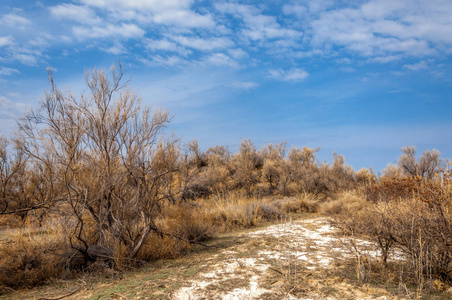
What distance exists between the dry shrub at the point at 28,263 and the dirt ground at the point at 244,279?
378 millimetres

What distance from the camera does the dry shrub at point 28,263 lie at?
522cm

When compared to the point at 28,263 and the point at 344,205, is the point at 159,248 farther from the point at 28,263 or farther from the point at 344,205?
the point at 344,205

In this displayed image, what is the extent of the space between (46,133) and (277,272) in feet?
17.7

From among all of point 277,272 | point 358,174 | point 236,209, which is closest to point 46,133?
point 277,272

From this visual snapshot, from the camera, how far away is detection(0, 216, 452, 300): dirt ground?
13.0ft

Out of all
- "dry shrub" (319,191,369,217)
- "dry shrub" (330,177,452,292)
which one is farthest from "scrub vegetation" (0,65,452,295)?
"dry shrub" (319,191,369,217)

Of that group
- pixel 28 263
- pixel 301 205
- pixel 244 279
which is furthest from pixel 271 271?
pixel 301 205

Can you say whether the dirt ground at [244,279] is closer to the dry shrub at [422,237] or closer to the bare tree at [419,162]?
the dry shrub at [422,237]

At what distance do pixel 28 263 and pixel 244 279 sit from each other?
4083 mm

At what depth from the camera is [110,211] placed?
6.29 m

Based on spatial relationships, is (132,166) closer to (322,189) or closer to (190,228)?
(190,228)

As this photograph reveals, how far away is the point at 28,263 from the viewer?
5531 mm

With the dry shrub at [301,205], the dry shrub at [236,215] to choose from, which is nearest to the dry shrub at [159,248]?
the dry shrub at [236,215]

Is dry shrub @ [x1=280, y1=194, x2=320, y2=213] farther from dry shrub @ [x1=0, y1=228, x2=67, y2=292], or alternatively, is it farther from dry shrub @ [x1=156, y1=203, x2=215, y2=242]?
dry shrub @ [x1=0, y1=228, x2=67, y2=292]
